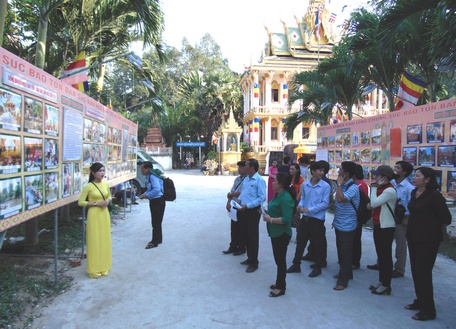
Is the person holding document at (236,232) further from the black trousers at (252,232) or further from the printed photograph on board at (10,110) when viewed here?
the printed photograph on board at (10,110)

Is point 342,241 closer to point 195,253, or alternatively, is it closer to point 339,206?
point 339,206

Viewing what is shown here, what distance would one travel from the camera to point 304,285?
164 inches

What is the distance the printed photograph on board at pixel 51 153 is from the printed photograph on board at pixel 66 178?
277mm

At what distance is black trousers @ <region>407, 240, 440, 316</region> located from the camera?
324 centimetres

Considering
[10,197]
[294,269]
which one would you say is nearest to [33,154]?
[10,197]

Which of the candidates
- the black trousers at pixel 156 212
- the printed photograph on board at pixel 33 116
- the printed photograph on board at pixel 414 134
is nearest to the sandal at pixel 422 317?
the printed photograph on board at pixel 414 134

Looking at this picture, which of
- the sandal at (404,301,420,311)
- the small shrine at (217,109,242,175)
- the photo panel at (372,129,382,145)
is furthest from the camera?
the small shrine at (217,109,242,175)

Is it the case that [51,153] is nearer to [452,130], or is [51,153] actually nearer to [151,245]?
[151,245]

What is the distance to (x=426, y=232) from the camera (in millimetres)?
3234

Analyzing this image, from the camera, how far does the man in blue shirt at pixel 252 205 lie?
4.70 m

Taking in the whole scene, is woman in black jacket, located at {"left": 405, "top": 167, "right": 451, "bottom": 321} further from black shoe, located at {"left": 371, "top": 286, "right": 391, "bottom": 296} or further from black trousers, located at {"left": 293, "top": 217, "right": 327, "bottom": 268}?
black trousers, located at {"left": 293, "top": 217, "right": 327, "bottom": 268}

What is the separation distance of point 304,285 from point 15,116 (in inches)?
145

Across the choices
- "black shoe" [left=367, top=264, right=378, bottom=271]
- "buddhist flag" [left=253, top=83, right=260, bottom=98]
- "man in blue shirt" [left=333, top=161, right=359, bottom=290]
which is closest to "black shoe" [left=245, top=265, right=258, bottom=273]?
"man in blue shirt" [left=333, top=161, right=359, bottom=290]

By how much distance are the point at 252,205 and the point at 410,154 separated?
320 cm
